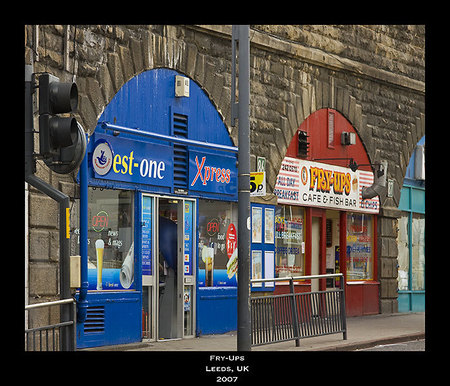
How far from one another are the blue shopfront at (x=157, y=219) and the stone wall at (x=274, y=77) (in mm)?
418

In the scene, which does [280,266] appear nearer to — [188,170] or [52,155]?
[188,170]

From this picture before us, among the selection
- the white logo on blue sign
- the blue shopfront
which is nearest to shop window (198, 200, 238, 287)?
the blue shopfront

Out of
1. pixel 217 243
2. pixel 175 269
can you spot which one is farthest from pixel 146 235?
pixel 217 243

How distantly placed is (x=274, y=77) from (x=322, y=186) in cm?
298

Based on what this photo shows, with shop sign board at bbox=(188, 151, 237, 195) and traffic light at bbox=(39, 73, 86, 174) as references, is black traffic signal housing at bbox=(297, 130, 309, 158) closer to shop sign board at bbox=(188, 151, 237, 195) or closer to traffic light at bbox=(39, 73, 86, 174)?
shop sign board at bbox=(188, 151, 237, 195)

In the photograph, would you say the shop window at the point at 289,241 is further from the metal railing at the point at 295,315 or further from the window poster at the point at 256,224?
the metal railing at the point at 295,315

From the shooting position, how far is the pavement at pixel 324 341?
15.2 metres

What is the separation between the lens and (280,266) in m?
20.2

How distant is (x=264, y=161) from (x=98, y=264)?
3.97 meters

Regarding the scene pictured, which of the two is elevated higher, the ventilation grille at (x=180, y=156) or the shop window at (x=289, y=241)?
the ventilation grille at (x=180, y=156)

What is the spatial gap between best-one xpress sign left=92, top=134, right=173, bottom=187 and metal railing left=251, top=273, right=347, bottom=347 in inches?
115

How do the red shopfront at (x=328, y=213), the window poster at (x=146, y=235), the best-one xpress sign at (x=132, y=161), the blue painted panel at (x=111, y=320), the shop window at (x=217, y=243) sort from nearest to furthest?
the blue painted panel at (x=111, y=320) → the best-one xpress sign at (x=132, y=161) → the window poster at (x=146, y=235) → the shop window at (x=217, y=243) → the red shopfront at (x=328, y=213)

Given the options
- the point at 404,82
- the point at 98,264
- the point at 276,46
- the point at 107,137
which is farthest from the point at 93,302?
the point at 404,82

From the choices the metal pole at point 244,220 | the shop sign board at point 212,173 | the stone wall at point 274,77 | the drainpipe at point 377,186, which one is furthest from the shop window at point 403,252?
the metal pole at point 244,220
